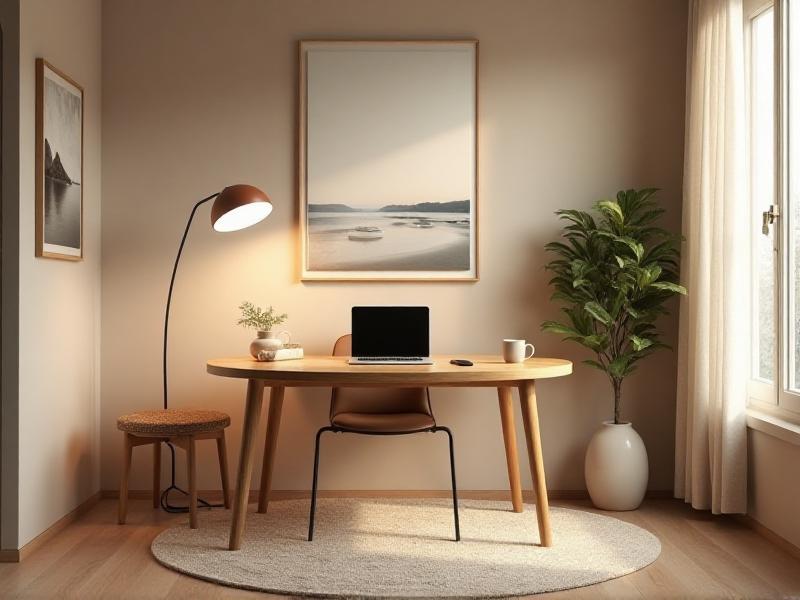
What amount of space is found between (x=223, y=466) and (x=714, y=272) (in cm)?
230

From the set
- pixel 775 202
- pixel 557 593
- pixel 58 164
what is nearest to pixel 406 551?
pixel 557 593

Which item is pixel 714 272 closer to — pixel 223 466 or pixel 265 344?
pixel 265 344

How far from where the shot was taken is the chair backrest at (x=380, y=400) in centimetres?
395

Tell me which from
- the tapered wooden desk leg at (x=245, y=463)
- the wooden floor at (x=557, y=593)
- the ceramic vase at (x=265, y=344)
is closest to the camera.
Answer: the wooden floor at (x=557, y=593)

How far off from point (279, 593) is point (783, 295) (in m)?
2.19

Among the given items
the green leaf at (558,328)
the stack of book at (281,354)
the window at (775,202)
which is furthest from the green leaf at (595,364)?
the stack of book at (281,354)

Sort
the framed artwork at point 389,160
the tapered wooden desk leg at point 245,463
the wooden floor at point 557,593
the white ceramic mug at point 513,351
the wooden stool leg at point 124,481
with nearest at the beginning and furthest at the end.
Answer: the wooden floor at point 557,593
the tapered wooden desk leg at point 245,463
the white ceramic mug at point 513,351
the wooden stool leg at point 124,481
the framed artwork at point 389,160

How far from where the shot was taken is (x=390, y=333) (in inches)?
139

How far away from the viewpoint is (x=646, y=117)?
427cm

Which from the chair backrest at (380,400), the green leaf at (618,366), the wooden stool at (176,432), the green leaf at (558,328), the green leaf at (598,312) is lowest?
the wooden stool at (176,432)

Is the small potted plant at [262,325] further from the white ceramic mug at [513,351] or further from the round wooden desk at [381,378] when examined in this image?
the white ceramic mug at [513,351]

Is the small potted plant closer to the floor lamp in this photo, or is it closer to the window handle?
the floor lamp

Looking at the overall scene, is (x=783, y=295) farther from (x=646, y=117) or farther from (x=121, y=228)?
(x=121, y=228)

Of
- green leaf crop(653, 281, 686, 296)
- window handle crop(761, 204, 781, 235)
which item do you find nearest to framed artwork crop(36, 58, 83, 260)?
green leaf crop(653, 281, 686, 296)
